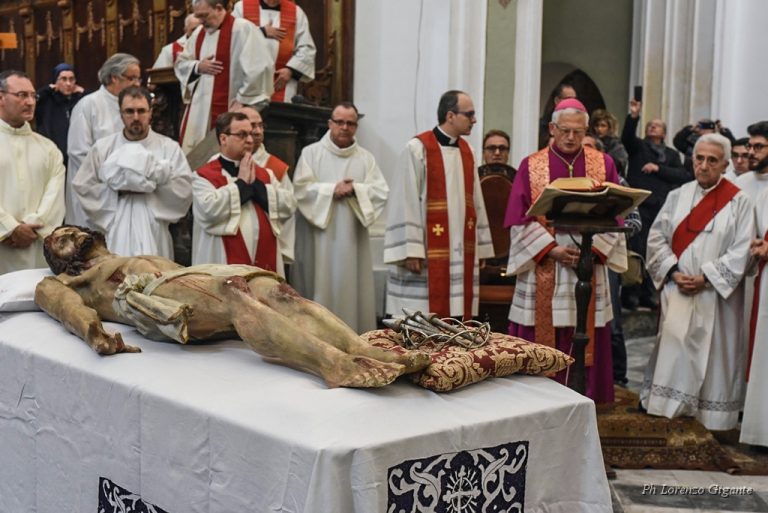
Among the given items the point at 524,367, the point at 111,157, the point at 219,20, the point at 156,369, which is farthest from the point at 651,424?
the point at 219,20

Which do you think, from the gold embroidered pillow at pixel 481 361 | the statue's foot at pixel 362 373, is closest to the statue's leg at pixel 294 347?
the statue's foot at pixel 362 373

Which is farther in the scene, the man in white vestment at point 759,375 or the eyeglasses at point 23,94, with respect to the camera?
the eyeglasses at point 23,94

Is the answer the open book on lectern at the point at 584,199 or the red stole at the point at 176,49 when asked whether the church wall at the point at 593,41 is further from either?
the open book on lectern at the point at 584,199

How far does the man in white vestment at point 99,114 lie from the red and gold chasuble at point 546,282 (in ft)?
9.91

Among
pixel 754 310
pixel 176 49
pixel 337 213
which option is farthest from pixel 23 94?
pixel 754 310

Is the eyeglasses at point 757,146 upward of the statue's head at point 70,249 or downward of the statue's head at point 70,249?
upward

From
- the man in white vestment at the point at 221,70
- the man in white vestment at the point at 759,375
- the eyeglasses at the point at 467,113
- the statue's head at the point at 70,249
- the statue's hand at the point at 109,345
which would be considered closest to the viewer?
the statue's hand at the point at 109,345

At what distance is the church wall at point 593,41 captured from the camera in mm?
14078

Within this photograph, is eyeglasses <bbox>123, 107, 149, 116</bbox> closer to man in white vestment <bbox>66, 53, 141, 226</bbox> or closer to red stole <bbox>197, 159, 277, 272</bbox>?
red stole <bbox>197, 159, 277, 272</bbox>

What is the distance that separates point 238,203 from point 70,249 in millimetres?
1890

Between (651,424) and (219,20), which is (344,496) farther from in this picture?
(219,20)

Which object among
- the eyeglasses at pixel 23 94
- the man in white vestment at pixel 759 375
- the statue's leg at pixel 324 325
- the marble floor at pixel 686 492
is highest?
the eyeglasses at pixel 23 94

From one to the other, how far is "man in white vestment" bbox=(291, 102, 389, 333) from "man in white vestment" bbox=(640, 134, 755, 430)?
2304mm

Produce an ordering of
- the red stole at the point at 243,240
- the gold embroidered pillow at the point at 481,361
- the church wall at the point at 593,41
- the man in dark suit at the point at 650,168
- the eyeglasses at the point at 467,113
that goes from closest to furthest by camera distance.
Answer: the gold embroidered pillow at the point at 481,361
the red stole at the point at 243,240
the eyeglasses at the point at 467,113
the man in dark suit at the point at 650,168
the church wall at the point at 593,41
